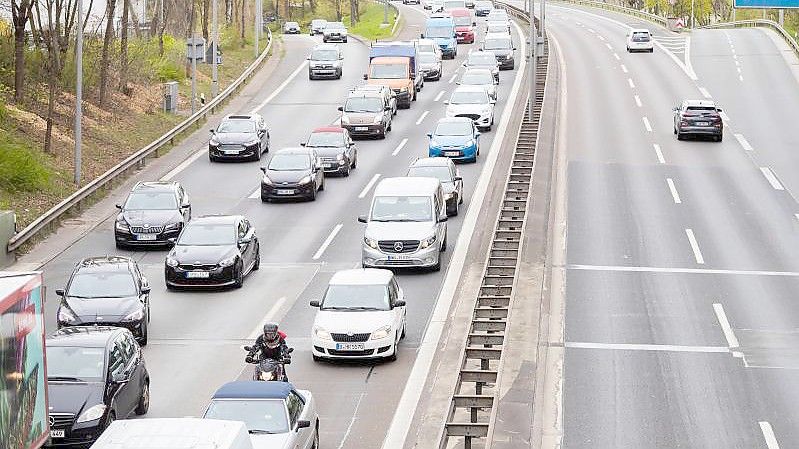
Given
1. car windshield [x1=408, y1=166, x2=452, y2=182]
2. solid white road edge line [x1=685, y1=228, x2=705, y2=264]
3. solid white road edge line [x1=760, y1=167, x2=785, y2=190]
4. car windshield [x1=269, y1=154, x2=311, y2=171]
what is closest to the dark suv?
solid white road edge line [x1=760, y1=167, x2=785, y2=190]

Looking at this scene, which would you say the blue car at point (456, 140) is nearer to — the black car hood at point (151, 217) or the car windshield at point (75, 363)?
the black car hood at point (151, 217)

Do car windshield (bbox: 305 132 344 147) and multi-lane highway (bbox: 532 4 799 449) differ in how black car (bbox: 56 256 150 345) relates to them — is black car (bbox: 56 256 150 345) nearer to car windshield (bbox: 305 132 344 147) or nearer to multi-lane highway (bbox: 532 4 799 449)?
multi-lane highway (bbox: 532 4 799 449)

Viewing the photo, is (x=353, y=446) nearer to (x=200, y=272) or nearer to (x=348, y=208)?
(x=200, y=272)

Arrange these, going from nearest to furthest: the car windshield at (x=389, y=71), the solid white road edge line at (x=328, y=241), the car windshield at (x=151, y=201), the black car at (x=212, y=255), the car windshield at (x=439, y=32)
A: the black car at (x=212, y=255)
the solid white road edge line at (x=328, y=241)
the car windshield at (x=151, y=201)
the car windshield at (x=389, y=71)
the car windshield at (x=439, y=32)

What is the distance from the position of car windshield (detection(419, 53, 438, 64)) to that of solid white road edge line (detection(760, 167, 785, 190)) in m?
27.4

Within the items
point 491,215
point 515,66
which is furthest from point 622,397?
point 515,66

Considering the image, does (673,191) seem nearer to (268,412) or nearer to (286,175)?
(286,175)

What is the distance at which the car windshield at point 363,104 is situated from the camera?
52.7m

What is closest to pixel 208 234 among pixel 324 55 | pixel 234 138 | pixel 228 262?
pixel 228 262

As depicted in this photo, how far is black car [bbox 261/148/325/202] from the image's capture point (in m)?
40.4

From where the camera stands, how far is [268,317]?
93.1 feet

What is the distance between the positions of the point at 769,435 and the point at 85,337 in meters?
10.3

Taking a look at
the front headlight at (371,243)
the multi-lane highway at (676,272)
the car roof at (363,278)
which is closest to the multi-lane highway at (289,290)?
the front headlight at (371,243)

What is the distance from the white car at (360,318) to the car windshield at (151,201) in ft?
33.0
